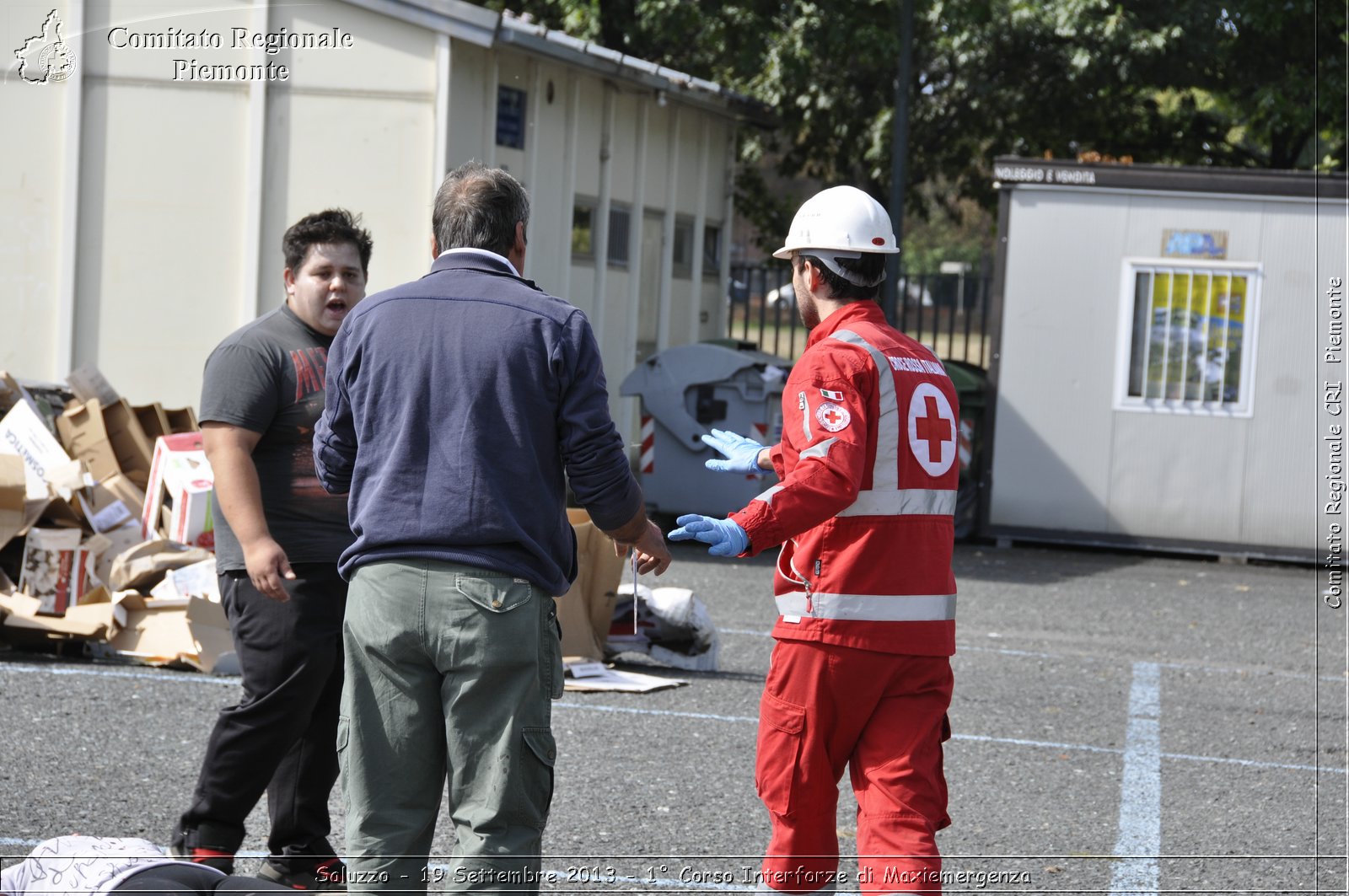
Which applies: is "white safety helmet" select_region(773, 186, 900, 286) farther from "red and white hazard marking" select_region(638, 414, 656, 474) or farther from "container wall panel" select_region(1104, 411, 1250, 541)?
"container wall panel" select_region(1104, 411, 1250, 541)

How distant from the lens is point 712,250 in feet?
59.8

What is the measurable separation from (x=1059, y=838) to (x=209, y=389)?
3.26 m

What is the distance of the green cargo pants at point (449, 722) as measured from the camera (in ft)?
10.2

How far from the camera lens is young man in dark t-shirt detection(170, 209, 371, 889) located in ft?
13.7

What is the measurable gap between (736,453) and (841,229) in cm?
88

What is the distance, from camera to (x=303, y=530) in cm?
430

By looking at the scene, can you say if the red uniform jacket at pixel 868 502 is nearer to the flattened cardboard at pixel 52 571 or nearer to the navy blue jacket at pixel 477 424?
the navy blue jacket at pixel 477 424

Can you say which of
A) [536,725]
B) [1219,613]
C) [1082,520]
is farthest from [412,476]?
[1082,520]

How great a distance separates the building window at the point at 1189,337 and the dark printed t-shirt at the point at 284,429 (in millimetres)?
10029

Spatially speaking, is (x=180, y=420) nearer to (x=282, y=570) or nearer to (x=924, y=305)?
(x=282, y=570)

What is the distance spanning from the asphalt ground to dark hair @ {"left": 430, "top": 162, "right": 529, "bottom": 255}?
2.15 m

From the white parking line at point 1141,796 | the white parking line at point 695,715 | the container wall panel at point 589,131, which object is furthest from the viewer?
the container wall panel at point 589,131

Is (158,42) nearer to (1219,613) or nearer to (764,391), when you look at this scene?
(764,391)

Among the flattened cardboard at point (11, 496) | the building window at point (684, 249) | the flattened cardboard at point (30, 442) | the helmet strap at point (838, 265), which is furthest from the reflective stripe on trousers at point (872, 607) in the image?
the building window at point (684, 249)
